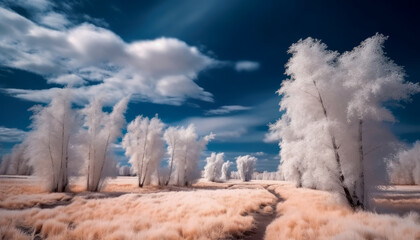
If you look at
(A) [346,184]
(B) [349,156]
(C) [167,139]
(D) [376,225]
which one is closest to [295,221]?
(D) [376,225]

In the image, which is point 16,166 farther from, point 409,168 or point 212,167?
point 409,168

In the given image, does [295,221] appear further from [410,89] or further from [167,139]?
[167,139]

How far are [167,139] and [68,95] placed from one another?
2489 cm

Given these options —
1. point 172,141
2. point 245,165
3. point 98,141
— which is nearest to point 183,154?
point 172,141

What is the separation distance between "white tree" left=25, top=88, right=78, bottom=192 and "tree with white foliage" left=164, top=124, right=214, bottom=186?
76.5ft

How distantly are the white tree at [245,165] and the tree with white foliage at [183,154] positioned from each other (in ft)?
184

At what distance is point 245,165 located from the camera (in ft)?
344

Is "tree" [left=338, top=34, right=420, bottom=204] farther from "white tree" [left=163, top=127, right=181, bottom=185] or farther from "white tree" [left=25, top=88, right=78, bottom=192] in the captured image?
"white tree" [left=163, top=127, right=181, bottom=185]

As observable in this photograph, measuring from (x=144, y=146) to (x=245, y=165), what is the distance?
237 ft

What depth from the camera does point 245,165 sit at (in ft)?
344

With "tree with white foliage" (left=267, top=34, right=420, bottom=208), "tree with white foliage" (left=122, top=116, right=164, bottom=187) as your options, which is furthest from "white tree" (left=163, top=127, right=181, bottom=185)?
"tree with white foliage" (left=267, top=34, right=420, bottom=208)

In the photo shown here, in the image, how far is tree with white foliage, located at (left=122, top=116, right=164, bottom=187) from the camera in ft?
132

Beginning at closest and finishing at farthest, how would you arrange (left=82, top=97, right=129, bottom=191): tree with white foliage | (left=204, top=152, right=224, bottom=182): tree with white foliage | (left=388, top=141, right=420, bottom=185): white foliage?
(left=82, top=97, right=129, bottom=191): tree with white foliage < (left=388, top=141, right=420, bottom=185): white foliage < (left=204, top=152, right=224, bottom=182): tree with white foliage

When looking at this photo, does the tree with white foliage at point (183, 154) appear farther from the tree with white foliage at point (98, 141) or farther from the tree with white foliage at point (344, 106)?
the tree with white foliage at point (344, 106)
